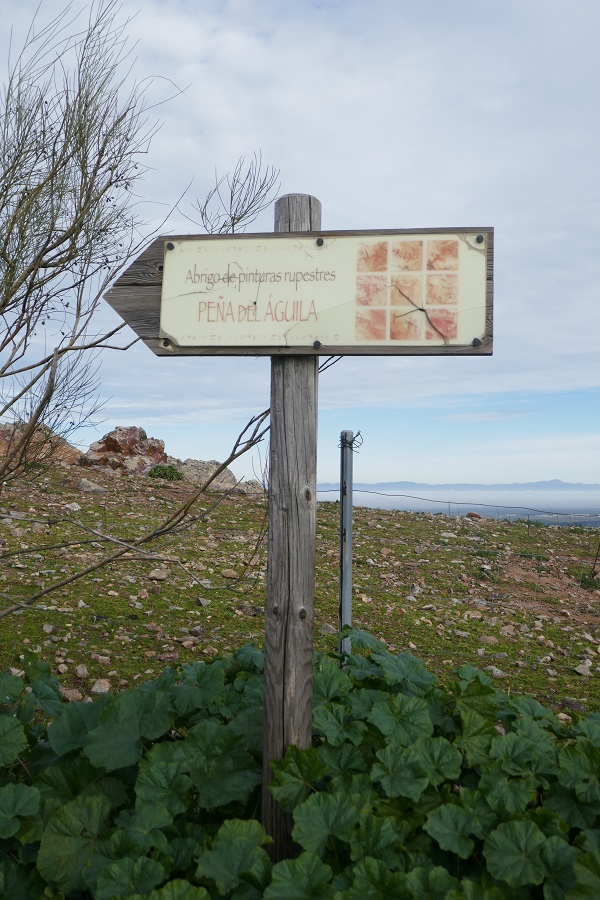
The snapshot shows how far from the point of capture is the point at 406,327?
273 centimetres

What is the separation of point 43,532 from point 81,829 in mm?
6457

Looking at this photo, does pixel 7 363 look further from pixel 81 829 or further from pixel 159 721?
pixel 81 829

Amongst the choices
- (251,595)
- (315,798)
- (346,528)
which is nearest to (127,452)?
(251,595)

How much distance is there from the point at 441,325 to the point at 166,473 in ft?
36.1

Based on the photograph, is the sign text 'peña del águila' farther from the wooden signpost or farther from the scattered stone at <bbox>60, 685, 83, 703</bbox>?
the scattered stone at <bbox>60, 685, 83, 703</bbox>

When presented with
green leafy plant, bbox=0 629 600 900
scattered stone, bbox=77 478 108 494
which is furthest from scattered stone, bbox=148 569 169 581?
green leafy plant, bbox=0 629 600 900

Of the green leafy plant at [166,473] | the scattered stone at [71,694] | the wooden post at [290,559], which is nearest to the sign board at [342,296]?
the wooden post at [290,559]

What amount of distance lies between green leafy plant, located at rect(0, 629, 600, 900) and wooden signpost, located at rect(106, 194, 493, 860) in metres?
0.25

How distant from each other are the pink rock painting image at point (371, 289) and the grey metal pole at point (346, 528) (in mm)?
2049

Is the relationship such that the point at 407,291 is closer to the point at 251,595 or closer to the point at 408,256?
the point at 408,256

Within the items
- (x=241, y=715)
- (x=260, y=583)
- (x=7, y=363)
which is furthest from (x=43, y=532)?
(x=241, y=715)

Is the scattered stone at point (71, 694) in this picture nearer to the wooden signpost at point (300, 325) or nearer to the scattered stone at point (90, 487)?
the wooden signpost at point (300, 325)

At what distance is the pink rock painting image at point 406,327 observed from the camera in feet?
8.95

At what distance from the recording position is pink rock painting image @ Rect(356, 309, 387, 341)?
2.73 meters
